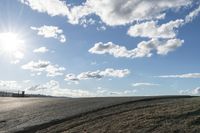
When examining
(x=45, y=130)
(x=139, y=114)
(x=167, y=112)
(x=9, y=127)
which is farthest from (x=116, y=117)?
(x=9, y=127)

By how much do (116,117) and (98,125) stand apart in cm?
123

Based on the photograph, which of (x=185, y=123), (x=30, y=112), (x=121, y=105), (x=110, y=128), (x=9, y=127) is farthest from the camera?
(x=30, y=112)

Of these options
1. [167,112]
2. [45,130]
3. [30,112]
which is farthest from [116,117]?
[30,112]

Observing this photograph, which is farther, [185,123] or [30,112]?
[30,112]

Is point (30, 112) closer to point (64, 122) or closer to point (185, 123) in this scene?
point (64, 122)

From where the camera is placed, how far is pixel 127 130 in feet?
44.1

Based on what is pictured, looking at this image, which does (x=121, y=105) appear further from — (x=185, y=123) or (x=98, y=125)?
(x=185, y=123)

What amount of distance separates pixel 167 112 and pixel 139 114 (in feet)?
4.03

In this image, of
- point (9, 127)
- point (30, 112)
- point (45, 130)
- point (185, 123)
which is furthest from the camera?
point (30, 112)

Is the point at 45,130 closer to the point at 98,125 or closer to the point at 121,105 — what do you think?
the point at 98,125

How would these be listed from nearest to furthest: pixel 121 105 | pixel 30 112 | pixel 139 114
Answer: pixel 139 114 < pixel 121 105 < pixel 30 112

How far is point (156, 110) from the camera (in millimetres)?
15914

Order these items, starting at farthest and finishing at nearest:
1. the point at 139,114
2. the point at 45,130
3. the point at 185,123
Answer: the point at 45,130, the point at 139,114, the point at 185,123

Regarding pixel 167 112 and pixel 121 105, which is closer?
pixel 167 112
